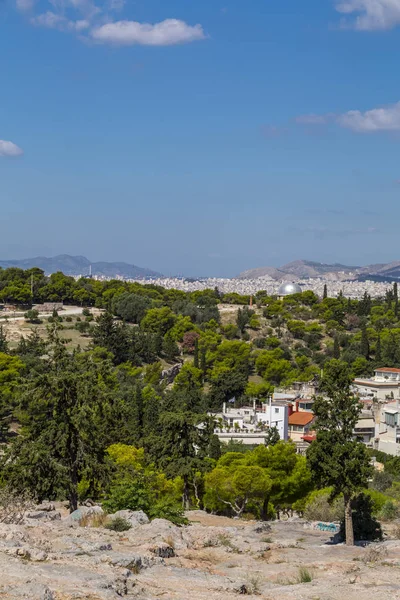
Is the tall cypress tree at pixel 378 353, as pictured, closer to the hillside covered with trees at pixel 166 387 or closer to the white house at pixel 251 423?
the hillside covered with trees at pixel 166 387

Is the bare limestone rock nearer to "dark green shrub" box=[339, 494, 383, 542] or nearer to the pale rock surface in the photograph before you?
the pale rock surface

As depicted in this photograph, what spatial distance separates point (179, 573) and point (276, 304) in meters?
85.6

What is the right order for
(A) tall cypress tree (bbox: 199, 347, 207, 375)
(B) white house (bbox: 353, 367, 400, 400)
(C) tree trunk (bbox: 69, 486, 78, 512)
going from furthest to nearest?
1. (A) tall cypress tree (bbox: 199, 347, 207, 375)
2. (B) white house (bbox: 353, 367, 400, 400)
3. (C) tree trunk (bbox: 69, 486, 78, 512)

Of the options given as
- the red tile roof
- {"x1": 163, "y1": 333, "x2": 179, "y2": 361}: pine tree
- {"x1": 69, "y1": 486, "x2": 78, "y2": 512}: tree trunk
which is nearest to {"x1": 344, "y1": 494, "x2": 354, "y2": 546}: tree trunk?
{"x1": 69, "y1": 486, "x2": 78, "y2": 512}: tree trunk

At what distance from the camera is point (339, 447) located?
52.3 feet

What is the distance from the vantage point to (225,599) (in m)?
9.05

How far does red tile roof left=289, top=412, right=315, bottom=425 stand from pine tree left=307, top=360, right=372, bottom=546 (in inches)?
1351

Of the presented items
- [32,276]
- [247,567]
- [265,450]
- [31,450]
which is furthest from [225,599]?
[32,276]

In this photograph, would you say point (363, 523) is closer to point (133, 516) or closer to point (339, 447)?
point (339, 447)

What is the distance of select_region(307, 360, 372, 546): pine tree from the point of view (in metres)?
15.8

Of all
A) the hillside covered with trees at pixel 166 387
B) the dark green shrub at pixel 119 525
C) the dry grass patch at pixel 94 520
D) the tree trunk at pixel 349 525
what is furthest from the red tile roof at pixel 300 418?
the dark green shrub at pixel 119 525

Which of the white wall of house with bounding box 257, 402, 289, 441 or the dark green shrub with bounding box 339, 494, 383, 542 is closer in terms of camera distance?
the dark green shrub with bounding box 339, 494, 383, 542

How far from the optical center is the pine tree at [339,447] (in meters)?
15.8

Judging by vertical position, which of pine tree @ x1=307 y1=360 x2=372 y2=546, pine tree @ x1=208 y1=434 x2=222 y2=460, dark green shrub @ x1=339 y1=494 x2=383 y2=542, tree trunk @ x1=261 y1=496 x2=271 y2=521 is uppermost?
pine tree @ x1=307 y1=360 x2=372 y2=546
